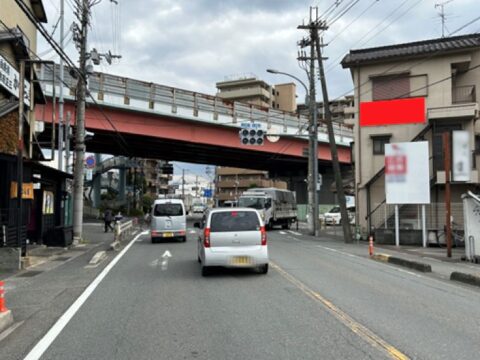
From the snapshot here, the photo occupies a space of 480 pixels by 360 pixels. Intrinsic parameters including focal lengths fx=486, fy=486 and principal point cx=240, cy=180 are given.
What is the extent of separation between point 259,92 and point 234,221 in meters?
94.8

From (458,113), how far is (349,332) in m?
21.7

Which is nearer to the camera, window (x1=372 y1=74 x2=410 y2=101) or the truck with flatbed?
window (x1=372 y1=74 x2=410 y2=101)

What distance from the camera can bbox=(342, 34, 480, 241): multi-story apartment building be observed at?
25766 mm

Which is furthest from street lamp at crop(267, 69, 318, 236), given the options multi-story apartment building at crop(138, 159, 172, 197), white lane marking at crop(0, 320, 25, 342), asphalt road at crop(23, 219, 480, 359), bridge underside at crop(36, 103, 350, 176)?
multi-story apartment building at crop(138, 159, 172, 197)

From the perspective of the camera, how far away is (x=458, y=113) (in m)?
25.2

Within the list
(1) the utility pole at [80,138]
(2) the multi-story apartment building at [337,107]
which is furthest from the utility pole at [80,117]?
(2) the multi-story apartment building at [337,107]

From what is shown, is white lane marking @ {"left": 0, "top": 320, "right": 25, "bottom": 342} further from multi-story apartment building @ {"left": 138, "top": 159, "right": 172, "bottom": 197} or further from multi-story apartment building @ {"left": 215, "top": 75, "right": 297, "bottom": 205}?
A: multi-story apartment building @ {"left": 138, "top": 159, "right": 172, "bottom": 197}

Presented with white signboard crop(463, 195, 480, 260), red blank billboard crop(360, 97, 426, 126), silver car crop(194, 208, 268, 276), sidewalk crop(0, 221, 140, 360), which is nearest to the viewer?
sidewalk crop(0, 221, 140, 360)

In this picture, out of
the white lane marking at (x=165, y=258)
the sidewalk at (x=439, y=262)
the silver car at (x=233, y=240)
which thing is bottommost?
the sidewalk at (x=439, y=262)

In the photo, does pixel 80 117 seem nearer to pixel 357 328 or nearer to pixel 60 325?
pixel 60 325

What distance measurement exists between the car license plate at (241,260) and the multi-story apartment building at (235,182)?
90886 mm

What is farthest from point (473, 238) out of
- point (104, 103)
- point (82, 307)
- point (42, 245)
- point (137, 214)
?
point (137, 214)

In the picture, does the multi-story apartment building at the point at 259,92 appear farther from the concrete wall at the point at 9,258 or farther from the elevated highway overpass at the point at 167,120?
the concrete wall at the point at 9,258

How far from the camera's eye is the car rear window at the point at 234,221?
11883 mm
